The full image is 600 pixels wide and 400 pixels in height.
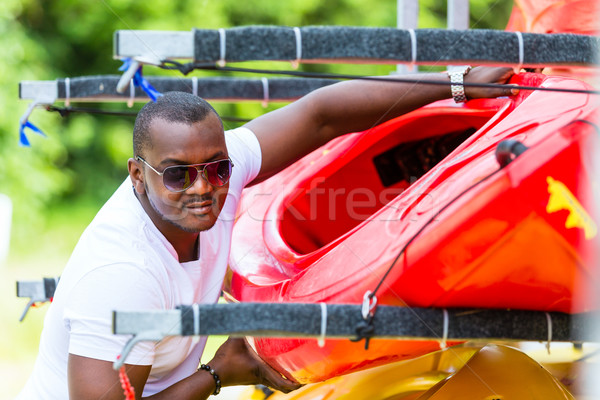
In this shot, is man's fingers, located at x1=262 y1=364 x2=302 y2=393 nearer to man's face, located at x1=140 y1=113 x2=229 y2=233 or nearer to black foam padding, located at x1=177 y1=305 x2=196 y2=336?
man's face, located at x1=140 y1=113 x2=229 y2=233

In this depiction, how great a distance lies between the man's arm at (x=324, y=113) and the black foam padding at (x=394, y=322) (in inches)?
25.9

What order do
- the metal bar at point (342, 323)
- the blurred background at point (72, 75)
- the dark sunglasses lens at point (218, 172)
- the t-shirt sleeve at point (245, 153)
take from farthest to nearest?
the blurred background at point (72, 75)
the t-shirt sleeve at point (245, 153)
the dark sunglasses lens at point (218, 172)
the metal bar at point (342, 323)

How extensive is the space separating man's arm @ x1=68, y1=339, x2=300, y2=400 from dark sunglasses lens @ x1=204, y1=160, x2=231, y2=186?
346mm

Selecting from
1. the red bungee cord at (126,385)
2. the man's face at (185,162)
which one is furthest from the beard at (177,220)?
the red bungee cord at (126,385)

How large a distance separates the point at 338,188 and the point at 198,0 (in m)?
3.95

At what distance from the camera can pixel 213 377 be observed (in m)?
1.56

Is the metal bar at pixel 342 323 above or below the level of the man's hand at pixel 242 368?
above

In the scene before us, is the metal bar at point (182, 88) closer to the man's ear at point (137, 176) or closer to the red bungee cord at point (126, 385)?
the man's ear at point (137, 176)

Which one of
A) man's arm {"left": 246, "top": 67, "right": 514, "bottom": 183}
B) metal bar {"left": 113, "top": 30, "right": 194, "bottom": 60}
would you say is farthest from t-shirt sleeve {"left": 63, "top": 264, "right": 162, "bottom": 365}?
man's arm {"left": 246, "top": 67, "right": 514, "bottom": 183}

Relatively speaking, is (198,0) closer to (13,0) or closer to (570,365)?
Result: (13,0)

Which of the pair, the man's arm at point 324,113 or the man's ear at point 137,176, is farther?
the man's arm at point 324,113

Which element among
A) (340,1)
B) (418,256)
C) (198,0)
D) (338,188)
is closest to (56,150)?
(198,0)

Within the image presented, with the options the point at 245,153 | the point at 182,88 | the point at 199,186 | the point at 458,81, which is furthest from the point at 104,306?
the point at 182,88

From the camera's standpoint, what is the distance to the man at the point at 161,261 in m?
1.33
